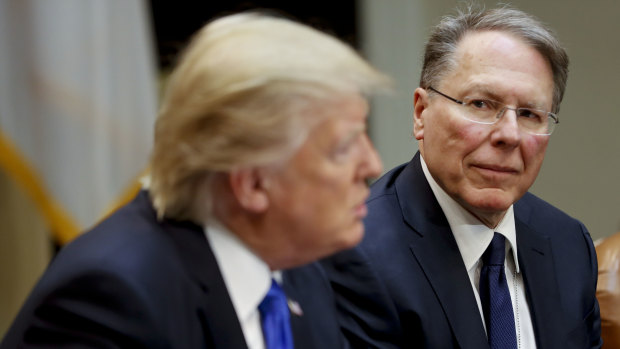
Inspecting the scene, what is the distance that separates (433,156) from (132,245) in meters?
0.94

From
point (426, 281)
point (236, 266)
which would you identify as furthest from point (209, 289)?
point (426, 281)

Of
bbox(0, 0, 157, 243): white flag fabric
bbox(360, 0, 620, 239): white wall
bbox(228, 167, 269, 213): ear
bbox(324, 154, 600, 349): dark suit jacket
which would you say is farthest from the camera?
bbox(360, 0, 620, 239): white wall

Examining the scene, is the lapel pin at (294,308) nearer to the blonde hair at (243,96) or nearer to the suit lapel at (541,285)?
the blonde hair at (243,96)

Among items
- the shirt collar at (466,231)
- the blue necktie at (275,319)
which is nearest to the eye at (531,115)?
the shirt collar at (466,231)

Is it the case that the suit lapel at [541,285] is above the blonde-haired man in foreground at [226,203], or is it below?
below

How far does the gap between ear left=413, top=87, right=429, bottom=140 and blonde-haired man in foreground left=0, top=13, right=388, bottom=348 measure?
0.72 m

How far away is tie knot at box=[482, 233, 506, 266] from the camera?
6.69 ft

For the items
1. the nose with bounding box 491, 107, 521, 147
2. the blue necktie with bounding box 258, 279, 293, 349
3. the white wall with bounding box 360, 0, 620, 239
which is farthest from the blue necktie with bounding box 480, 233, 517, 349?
the white wall with bounding box 360, 0, 620, 239

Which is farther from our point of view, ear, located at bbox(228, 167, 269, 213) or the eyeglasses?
the eyeglasses

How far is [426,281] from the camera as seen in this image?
6.42 feet

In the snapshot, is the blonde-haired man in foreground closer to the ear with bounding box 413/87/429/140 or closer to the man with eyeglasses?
the man with eyeglasses

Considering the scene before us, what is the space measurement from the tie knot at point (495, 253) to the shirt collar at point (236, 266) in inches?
33.8

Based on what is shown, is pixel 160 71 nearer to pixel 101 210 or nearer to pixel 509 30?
pixel 101 210

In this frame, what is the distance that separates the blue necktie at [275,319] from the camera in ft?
4.60
